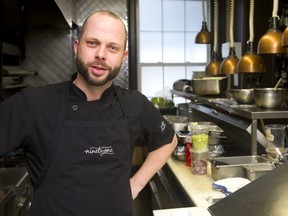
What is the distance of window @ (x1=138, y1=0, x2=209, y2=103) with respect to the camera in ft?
18.0

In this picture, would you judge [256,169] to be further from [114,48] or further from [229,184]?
[114,48]

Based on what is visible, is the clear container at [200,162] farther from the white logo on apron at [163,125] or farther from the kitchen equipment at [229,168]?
the white logo on apron at [163,125]

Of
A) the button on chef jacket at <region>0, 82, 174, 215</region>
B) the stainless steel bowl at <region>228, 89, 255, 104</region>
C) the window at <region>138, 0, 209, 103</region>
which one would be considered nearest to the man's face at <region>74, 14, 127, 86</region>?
the button on chef jacket at <region>0, 82, 174, 215</region>

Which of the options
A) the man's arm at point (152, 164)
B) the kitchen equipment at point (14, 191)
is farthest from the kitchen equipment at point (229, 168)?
the kitchen equipment at point (14, 191)

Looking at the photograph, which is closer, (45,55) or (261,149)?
(261,149)

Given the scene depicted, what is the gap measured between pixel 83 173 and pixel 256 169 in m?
0.95

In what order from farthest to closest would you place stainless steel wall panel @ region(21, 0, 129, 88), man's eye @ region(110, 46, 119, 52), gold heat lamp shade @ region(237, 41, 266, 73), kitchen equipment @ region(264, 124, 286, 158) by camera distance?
1. stainless steel wall panel @ region(21, 0, 129, 88)
2. gold heat lamp shade @ region(237, 41, 266, 73)
3. kitchen equipment @ region(264, 124, 286, 158)
4. man's eye @ region(110, 46, 119, 52)

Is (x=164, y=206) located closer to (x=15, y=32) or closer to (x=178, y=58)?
(x=15, y=32)

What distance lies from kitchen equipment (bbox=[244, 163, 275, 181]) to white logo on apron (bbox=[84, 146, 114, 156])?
2.65 feet

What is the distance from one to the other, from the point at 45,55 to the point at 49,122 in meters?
3.39

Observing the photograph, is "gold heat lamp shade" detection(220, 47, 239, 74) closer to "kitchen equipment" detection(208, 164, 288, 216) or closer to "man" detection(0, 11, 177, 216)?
"man" detection(0, 11, 177, 216)

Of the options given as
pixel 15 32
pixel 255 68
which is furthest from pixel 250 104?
pixel 15 32

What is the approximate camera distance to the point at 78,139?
54.4 inches

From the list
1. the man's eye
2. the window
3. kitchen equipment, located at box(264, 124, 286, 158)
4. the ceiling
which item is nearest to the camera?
the man's eye
